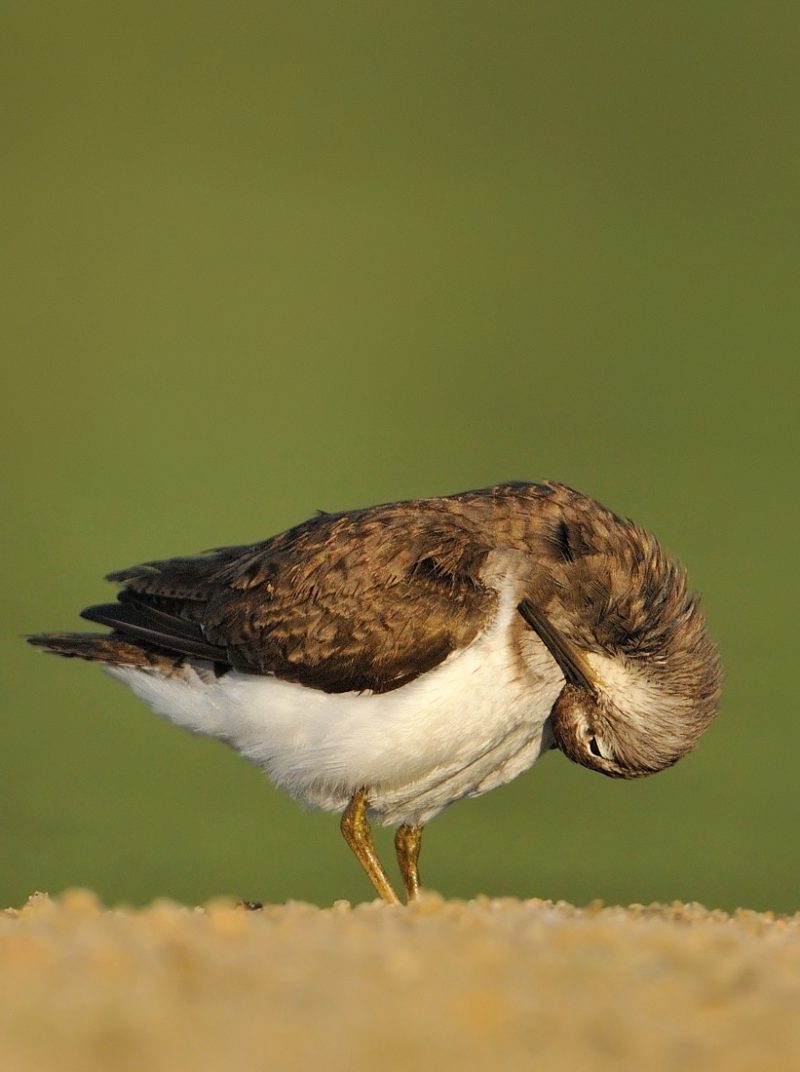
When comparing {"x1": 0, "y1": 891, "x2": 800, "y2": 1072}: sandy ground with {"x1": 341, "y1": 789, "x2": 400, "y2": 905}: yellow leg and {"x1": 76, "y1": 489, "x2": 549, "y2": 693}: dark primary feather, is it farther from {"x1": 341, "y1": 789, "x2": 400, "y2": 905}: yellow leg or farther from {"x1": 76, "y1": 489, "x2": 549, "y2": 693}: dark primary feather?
{"x1": 341, "y1": 789, "x2": 400, "y2": 905}: yellow leg

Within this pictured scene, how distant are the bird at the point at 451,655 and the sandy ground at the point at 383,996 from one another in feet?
6.76

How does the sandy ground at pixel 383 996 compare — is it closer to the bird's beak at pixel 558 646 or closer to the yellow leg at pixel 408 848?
the bird's beak at pixel 558 646

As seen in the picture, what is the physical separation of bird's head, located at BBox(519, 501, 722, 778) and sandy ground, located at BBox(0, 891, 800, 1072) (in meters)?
2.26

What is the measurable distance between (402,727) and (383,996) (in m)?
3.55

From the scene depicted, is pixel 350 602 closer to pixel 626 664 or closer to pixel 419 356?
pixel 626 664

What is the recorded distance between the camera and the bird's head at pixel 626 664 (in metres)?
8.79

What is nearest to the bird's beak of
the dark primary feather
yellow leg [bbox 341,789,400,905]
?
the dark primary feather

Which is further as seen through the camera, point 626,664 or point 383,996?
point 626,664

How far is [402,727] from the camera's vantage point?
8609 millimetres

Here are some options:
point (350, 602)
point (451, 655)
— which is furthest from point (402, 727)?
point (350, 602)

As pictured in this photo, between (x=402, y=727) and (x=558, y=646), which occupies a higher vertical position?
(x=558, y=646)

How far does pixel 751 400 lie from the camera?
30.8 meters

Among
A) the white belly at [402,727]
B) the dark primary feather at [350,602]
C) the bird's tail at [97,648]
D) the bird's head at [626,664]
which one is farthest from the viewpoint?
the bird's tail at [97,648]

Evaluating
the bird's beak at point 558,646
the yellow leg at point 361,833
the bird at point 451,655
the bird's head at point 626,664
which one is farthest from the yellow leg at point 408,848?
the bird's beak at point 558,646
